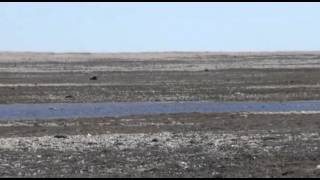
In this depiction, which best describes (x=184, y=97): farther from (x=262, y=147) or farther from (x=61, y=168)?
(x=61, y=168)

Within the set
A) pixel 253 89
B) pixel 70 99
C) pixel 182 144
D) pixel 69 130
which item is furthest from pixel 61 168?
pixel 253 89

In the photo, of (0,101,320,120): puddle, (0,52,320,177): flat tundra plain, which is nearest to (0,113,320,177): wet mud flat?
(0,52,320,177): flat tundra plain

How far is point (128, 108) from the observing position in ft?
117

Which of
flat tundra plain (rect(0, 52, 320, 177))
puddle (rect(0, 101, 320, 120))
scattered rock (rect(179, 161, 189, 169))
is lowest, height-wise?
puddle (rect(0, 101, 320, 120))

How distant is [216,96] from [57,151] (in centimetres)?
2371

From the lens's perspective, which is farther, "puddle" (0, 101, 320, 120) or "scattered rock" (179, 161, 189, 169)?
"puddle" (0, 101, 320, 120)

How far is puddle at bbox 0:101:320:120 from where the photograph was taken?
32.7 meters

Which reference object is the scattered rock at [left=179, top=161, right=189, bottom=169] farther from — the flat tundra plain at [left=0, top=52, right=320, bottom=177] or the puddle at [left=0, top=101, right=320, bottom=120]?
the puddle at [left=0, top=101, right=320, bottom=120]

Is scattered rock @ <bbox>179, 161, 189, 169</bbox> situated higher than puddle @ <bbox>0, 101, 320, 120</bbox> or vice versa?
scattered rock @ <bbox>179, 161, 189, 169</bbox>

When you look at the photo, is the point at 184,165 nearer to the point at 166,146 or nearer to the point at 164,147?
the point at 164,147

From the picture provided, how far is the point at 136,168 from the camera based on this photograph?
16.1 metres

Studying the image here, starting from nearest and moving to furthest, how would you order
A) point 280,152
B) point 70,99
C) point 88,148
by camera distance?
point 280,152
point 88,148
point 70,99

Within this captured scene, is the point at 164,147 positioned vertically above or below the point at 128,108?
above

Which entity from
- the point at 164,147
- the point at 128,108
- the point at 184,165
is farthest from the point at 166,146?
the point at 128,108
